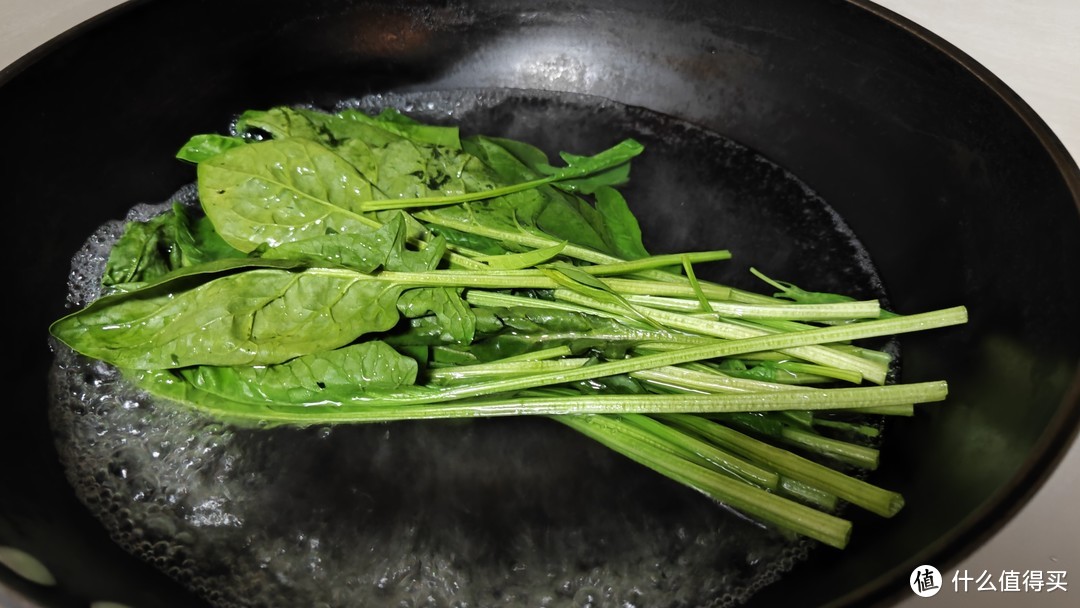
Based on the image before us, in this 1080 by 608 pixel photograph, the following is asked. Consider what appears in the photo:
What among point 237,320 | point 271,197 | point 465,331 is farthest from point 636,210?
point 237,320

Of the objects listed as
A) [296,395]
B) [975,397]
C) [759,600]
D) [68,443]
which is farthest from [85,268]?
[975,397]

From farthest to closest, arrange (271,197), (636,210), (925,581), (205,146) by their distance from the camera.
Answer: (636,210), (205,146), (271,197), (925,581)

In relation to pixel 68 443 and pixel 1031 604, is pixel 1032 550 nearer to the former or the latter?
pixel 1031 604

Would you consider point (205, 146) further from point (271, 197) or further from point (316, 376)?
point (316, 376)

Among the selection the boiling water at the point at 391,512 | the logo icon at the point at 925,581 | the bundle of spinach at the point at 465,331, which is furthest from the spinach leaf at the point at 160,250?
the logo icon at the point at 925,581

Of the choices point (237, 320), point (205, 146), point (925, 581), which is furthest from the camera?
point (205, 146)

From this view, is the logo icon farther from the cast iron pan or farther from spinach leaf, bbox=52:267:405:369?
spinach leaf, bbox=52:267:405:369

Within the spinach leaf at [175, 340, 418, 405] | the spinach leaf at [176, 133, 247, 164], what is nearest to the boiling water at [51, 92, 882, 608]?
the spinach leaf at [175, 340, 418, 405]
